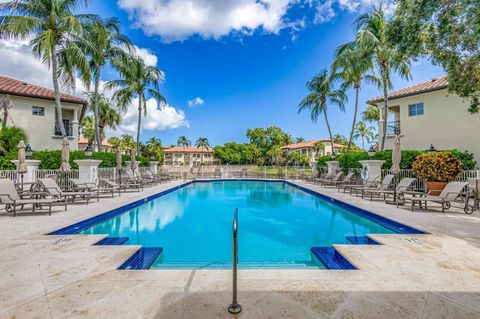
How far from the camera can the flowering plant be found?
920 cm

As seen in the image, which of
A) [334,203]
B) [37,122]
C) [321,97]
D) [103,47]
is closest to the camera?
[334,203]

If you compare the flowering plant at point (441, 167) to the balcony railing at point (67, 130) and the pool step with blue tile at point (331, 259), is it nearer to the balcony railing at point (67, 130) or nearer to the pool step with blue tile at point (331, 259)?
the pool step with blue tile at point (331, 259)

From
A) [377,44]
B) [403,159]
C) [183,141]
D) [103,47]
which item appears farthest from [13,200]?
[183,141]

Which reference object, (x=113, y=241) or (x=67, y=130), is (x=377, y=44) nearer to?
(x=113, y=241)

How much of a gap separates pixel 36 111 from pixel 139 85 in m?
7.65

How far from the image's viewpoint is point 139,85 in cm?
2139

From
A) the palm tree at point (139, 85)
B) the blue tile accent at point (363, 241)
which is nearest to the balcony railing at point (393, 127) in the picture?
the blue tile accent at point (363, 241)

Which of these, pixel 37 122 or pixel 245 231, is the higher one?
pixel 37 122

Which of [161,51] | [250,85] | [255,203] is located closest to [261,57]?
[250,85]

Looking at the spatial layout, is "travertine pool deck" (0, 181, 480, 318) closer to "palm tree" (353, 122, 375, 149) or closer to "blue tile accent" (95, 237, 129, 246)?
"blue tile accent" (95, 237, 129, 246)

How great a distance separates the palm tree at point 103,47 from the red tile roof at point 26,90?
3.72m

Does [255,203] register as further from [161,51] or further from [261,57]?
[161,51]

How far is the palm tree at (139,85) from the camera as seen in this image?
1917 centimetres

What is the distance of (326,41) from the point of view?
1675 centimetres
